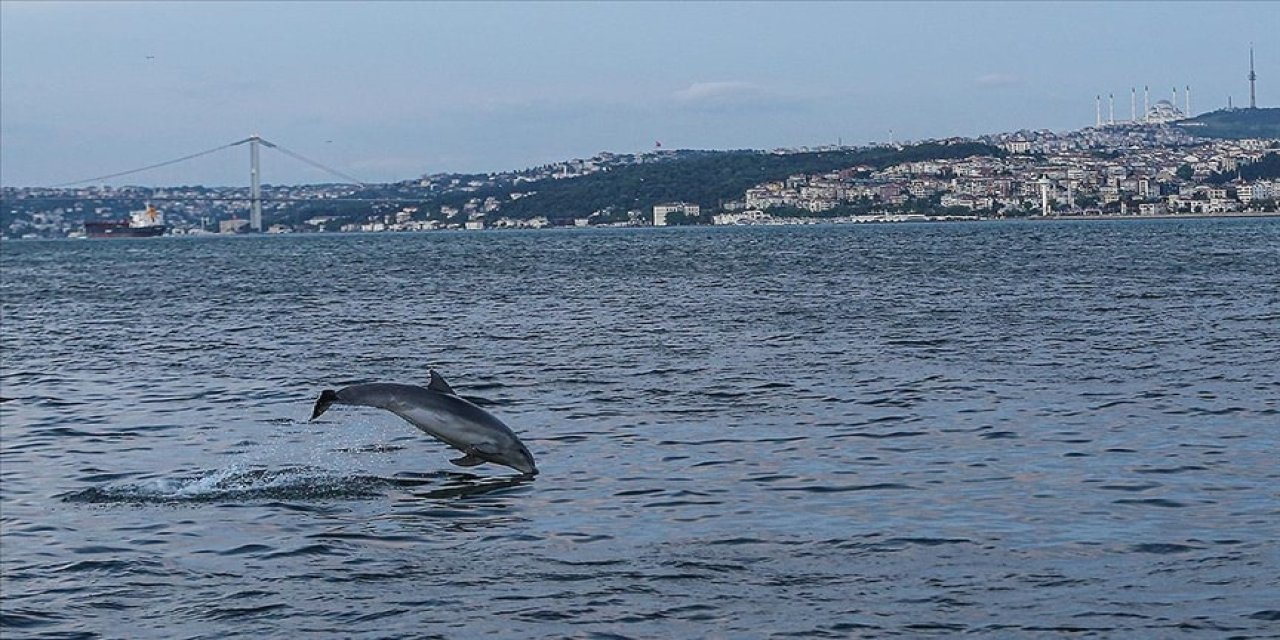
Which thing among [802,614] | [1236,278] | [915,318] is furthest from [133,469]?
[1236,278]

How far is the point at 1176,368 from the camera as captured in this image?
2625 cm

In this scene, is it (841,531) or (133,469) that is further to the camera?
(133,469)

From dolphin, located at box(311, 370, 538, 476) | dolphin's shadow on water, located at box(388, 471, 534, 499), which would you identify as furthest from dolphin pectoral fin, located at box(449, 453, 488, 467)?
dolphin's shadow on water, located at box(388, 471, 534, 499)

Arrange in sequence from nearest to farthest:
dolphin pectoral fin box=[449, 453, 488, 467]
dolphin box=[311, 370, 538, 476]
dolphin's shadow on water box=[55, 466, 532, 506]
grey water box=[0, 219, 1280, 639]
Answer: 1. grey water box=[0, 219, 1280, 639]
2. dolphin's shadow on water box=[55, 466, 532, 506]
3. dolphin pectoral fin box=[449, 453, 488, 467]
4. dolphin box=[311, 370, 538, 476]

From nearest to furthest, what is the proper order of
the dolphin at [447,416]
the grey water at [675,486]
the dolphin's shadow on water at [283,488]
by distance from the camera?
the grey water at [675,486]
the dolphin's shadow on water at [283,488]
the dolphin at [447,416]

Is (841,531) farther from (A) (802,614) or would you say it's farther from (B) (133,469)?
(B) (133,469)

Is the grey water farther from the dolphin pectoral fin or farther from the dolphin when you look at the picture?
the dolphin

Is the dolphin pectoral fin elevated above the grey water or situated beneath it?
elevated above

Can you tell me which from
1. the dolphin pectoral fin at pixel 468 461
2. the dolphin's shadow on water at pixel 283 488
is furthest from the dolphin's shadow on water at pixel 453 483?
the dolphin pectoral fin at pixel 468 461

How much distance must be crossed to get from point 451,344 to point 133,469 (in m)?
17.9

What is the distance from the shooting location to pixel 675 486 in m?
16.0

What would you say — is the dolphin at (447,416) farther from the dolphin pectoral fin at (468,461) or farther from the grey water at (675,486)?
the grey water at (675,486)

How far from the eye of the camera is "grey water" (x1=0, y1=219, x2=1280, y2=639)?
37.5 ft

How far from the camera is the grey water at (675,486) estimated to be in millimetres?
11422
